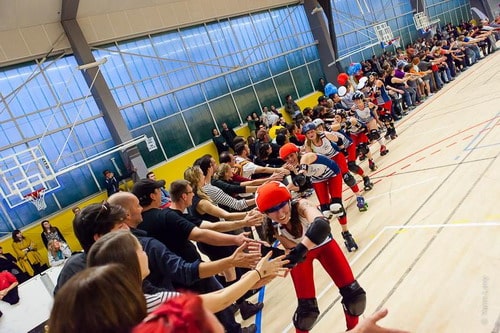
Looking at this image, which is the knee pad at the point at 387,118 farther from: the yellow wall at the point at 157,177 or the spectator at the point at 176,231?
the spectator at the point at 176,231

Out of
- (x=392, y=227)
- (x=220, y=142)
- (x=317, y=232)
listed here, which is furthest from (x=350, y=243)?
(x=220, y=142)

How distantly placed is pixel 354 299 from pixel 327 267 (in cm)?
32

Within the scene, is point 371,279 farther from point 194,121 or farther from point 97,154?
point 194,121

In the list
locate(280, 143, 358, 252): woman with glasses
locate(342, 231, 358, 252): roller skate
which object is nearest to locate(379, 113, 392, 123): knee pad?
locate(280, 143, 358, 252): woman with glasses

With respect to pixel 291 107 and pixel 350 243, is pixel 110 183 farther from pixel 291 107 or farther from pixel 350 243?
pixel 291 107

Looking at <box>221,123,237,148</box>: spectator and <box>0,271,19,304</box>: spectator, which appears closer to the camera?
<box>0,271,19,304</box>: spectator

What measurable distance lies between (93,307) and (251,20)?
16199 mm

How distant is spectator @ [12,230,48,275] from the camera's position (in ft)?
28.5

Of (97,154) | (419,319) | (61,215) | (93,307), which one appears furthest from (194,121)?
(93,307)

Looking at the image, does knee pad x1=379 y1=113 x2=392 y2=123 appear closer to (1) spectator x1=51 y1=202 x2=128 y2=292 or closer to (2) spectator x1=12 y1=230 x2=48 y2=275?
(1) spectator x1=51 y1=202 x2=128 y2=292

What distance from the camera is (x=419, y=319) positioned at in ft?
9.91

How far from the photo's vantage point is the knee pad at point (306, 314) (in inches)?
114

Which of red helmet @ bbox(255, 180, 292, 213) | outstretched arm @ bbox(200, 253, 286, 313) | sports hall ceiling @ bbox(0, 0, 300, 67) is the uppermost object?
sports hall ceiling @ bbox(0, 0, 300, 67)

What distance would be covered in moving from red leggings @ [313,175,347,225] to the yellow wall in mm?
7760
